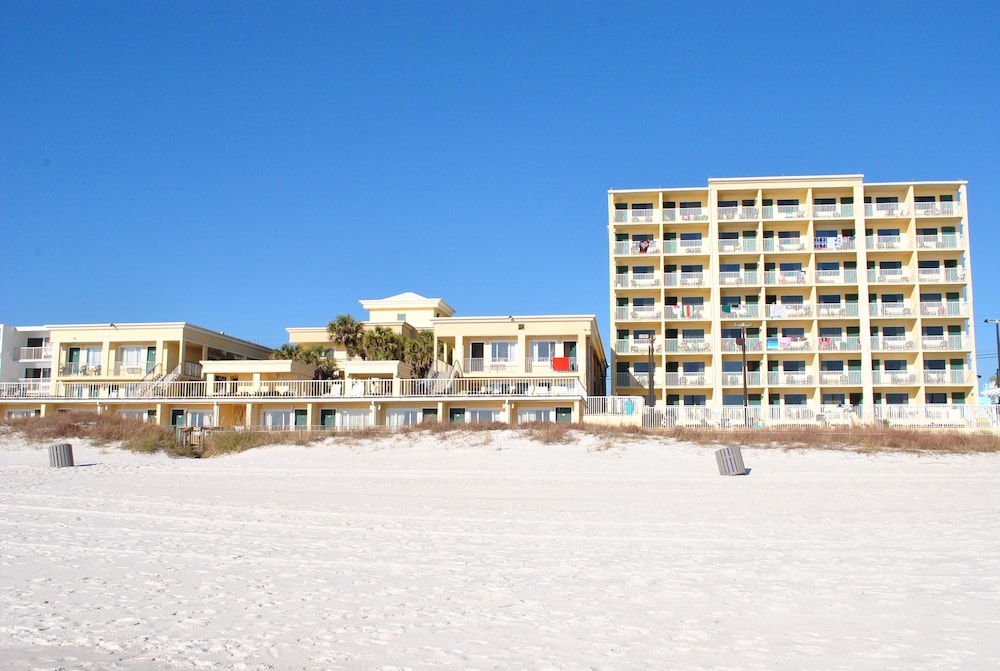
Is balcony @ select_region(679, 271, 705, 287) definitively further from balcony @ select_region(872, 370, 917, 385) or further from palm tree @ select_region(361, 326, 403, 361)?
palm tree @ select_region(361, 326, 403, 361)

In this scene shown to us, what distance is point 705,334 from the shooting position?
55375mm

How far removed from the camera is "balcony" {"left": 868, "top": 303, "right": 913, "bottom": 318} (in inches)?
2109

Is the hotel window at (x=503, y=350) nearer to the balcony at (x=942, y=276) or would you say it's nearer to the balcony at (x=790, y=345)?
the balcony at (x=790, y=345)

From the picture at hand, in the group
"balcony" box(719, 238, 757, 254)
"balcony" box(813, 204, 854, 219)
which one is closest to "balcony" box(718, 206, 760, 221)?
"balcony" box(719, 238, 757, 254)

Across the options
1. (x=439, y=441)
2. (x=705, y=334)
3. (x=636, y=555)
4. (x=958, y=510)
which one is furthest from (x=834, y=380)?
(x=636, y=555)

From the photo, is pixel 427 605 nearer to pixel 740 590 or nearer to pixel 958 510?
pixel 740 590

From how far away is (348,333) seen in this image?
50312 millimetres

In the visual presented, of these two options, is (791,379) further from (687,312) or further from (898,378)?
(687,312)

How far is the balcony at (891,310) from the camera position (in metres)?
53.6

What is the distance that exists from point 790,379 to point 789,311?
448 cm

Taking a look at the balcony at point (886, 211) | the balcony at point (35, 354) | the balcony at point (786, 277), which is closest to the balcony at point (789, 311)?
the balcony at point (786, 277)

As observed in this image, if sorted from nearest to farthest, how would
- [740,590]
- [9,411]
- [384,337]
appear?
[740,590], [9,411], [384,337]

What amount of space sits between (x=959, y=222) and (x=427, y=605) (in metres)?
56.7

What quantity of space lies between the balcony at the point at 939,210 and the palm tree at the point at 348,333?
37.2m
